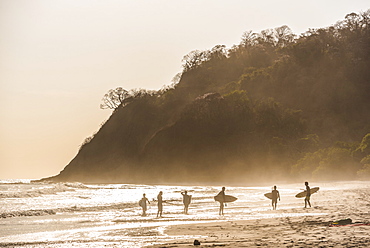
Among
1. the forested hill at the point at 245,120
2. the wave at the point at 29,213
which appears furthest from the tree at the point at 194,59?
the wave at the point at 29,213

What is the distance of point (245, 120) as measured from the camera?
349 ft

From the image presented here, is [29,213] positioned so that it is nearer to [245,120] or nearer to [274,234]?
[274,234]

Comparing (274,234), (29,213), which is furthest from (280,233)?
(29,213)

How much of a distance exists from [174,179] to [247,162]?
16094 millimetres

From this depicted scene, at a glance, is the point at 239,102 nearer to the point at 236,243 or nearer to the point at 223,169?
the point at 223,169

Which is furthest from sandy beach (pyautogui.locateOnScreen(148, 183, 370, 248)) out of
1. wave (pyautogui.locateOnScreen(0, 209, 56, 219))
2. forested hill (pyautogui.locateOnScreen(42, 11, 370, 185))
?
forested hill (pyautogui.locateOnScreen(42, 11, 370, 185))

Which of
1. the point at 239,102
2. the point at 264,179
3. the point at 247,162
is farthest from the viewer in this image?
the point at 239,102

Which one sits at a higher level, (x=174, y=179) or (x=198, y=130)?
(x=198, y=130)

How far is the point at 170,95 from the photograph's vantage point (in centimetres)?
12594

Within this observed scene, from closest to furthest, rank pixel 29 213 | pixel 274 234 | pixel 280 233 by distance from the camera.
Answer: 1. pixel 274 234
2. pixel 280 233
3. pixel 29 213

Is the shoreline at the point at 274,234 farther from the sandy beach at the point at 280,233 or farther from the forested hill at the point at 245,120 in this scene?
the forested hill at the point at 245,120

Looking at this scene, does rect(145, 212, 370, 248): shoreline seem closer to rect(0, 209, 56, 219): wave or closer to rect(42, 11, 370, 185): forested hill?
rect(0, 209, 56, 219): wave

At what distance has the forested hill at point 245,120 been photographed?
9793cm

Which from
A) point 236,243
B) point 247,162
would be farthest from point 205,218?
point 247,162
